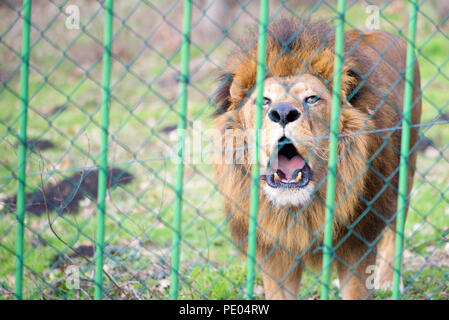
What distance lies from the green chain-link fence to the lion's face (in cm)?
15

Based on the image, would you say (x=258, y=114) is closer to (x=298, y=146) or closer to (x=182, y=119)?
(x=182, y=119)

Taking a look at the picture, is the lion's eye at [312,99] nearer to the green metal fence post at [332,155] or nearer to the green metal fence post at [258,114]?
the green metal fence post at [332,155]

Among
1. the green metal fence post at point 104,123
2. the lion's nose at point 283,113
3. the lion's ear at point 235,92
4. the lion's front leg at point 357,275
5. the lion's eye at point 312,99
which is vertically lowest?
the lion's front leg at point 357,275

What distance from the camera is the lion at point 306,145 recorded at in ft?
9.98

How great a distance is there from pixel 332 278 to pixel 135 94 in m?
6.58

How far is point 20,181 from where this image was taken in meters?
2.17

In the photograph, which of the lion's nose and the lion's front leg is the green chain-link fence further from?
the lion's nose

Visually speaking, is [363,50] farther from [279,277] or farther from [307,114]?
[279,277]

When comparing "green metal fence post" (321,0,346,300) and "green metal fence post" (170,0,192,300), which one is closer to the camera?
"green metal fence post" (170,0,192,300)

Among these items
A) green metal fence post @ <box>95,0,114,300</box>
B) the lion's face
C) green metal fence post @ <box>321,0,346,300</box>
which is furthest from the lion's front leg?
green metal fence post @ <box>95,0,114,300</box>

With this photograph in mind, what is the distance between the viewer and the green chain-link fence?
229 centimetres

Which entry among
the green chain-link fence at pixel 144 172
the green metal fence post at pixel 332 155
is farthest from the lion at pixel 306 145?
the green metal fence post at pixel 332 155

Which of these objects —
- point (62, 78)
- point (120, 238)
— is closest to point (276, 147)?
point (120, 238)

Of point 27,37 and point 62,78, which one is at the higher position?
point 62,78
